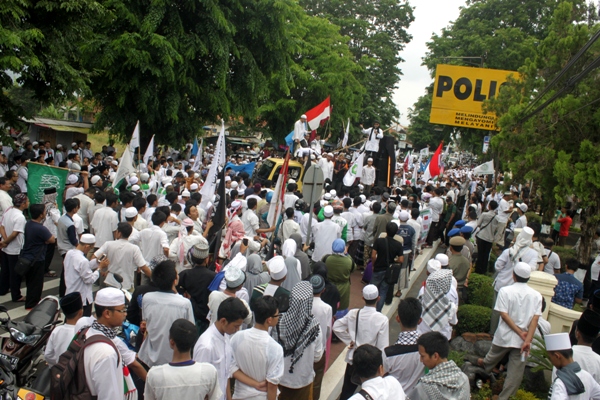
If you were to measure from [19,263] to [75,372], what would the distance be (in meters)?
4.88

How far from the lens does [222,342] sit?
14.5 ft

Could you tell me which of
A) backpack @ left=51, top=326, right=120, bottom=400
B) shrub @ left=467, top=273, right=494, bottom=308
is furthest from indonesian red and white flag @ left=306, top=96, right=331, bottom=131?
backpack @ left=51, top=326, right=120, bottom=400

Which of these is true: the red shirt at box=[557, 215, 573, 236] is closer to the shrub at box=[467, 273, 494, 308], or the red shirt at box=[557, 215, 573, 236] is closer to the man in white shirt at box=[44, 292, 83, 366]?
the shrub at box=[467, 273, 494, 308]

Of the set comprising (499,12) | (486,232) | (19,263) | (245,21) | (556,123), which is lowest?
(19,263)

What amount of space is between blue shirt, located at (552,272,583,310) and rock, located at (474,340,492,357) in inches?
65.2

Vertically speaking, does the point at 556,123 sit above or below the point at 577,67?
below

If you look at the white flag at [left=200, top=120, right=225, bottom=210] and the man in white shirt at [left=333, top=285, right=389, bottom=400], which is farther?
the white flag at [left=200, top=120, right=225, bottom=210]

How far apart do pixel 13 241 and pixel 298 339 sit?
5343 mm

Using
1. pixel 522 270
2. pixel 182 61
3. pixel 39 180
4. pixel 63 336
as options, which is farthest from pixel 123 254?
pixel 182 61

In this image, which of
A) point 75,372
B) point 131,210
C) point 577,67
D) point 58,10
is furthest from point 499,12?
point 75,372

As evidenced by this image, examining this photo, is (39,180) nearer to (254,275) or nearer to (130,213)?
(130,213)

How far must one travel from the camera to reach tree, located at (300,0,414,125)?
4241 centimetres

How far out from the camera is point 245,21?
20.7m

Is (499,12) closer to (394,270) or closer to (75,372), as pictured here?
(394,270)
